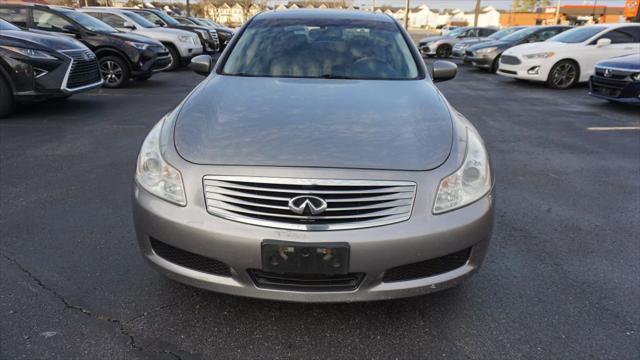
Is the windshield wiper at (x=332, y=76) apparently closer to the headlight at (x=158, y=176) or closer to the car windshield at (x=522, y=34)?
the headlight at (x=158, y=176)

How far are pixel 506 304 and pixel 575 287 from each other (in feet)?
1.65

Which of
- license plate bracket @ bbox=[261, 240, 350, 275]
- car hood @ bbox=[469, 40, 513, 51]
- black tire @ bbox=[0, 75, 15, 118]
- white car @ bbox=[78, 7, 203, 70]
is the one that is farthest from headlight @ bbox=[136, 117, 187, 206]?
car hood @ bbox=[469, 40, 513, 51]

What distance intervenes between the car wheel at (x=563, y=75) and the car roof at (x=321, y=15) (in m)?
8.34

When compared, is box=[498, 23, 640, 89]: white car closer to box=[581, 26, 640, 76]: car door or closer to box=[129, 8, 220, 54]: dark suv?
box=[581, 26, 640, 76]: car door

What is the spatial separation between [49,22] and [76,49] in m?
2.90

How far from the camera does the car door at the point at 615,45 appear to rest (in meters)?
10.6

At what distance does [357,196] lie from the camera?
194 centimetres

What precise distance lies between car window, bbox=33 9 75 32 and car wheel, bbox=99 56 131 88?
875 mm

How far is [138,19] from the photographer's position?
12812 millimetres

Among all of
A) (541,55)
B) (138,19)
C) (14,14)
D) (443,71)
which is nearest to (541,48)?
(541,55)

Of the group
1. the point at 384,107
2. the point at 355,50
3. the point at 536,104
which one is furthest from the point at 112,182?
the point at 536,104

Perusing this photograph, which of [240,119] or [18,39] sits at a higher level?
[18,39]

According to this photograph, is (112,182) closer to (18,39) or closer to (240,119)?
(240,119)

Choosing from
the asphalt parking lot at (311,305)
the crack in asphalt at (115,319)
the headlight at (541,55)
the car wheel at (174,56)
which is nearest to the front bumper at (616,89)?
the headlight at (541,55)
